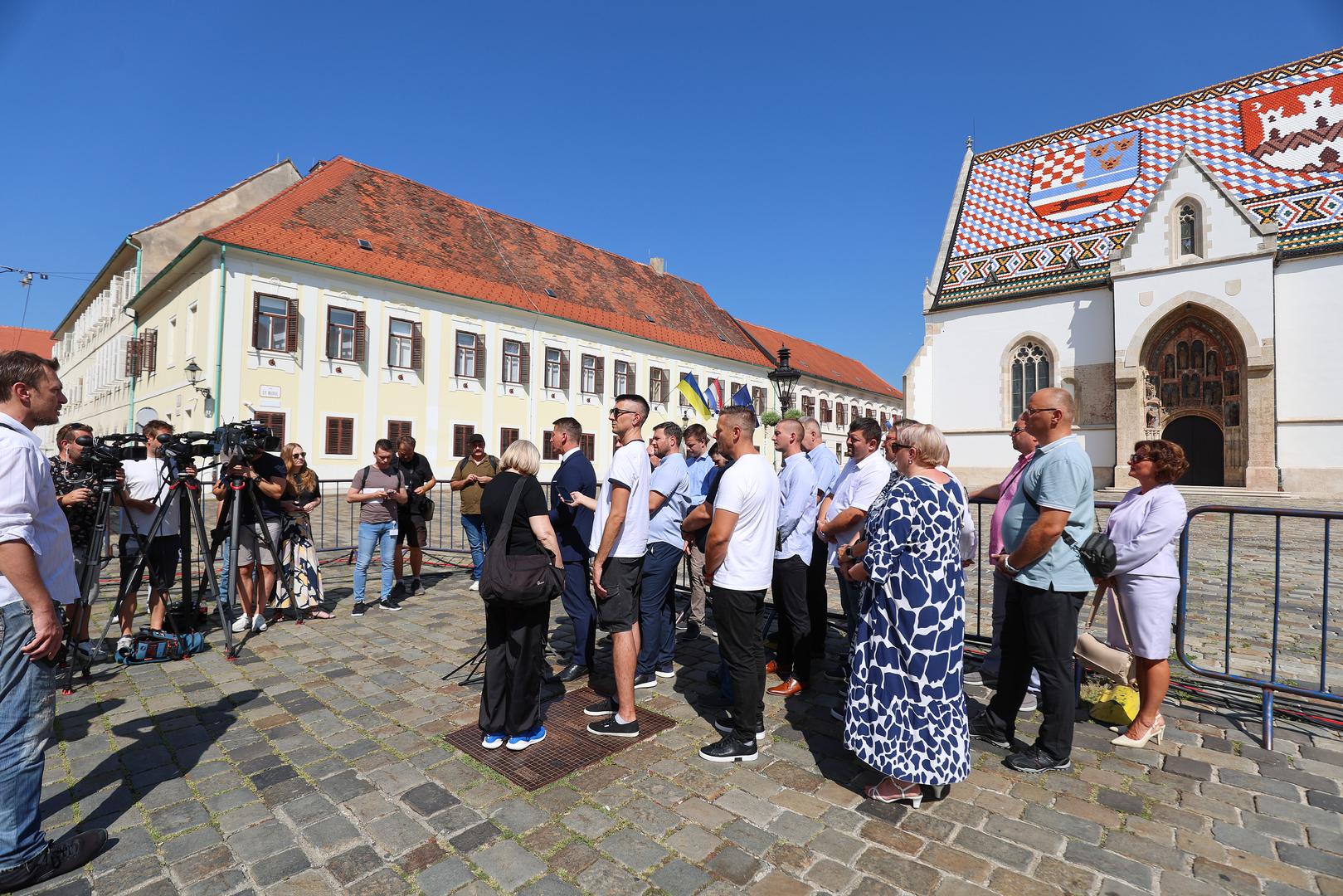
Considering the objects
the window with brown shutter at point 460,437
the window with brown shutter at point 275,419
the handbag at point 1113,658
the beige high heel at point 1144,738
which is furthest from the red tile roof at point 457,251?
the beige high heel at point 1144,738

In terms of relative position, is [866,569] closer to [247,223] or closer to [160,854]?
[160,854]

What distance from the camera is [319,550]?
402 inches

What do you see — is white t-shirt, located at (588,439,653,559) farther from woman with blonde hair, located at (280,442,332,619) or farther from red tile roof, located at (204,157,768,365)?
red tile roof, located at (204,157,768,365)

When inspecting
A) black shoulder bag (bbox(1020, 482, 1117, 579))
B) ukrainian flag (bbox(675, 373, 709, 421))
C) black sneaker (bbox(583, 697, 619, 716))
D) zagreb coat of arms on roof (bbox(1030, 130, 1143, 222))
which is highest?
zagreb coat of arms on roof (bbox(1030, 130, 1143, 222))

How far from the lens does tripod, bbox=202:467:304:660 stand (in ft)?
18.4

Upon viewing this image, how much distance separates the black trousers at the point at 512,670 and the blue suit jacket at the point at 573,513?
1.15 m

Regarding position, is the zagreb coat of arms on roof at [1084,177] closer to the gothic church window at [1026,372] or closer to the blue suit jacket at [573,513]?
the gothic church window at [1026,372]

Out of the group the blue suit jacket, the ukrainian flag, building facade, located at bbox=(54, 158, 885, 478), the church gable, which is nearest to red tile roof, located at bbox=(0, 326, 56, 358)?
building facade, located at bbox=(54, 158, 885, 478)

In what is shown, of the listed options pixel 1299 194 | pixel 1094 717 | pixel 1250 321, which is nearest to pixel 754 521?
pixel 1094 717

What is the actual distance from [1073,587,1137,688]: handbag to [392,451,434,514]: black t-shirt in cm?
646

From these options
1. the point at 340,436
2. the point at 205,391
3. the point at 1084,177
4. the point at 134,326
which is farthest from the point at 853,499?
the point at 134,326

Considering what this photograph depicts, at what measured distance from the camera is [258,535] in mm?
6262

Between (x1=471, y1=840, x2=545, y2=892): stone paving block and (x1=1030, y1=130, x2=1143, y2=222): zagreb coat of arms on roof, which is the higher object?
(x1=1030, y1=130, x2=1143, y2=222): zagreb coat of arms on roof

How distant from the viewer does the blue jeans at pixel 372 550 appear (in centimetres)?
667
